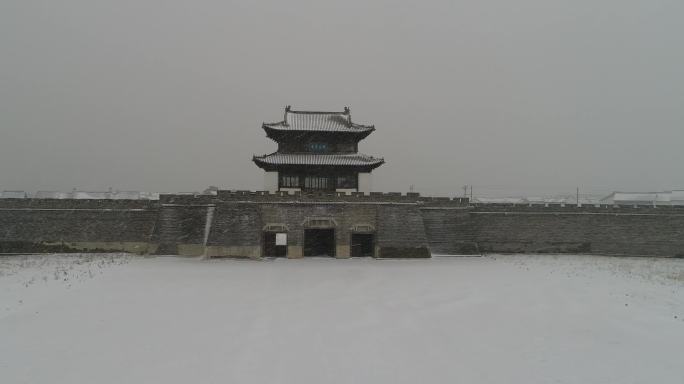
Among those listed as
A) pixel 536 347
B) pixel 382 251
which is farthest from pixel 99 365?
pixel 382 251

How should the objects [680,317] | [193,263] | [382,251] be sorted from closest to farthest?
[680,317]
[193,263]
[382,251]

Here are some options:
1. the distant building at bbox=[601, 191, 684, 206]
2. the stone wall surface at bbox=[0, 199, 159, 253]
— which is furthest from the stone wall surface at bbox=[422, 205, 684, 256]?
the distant building at bbox=[601, 191, 684, 206]

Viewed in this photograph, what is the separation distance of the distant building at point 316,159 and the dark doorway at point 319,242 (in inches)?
108

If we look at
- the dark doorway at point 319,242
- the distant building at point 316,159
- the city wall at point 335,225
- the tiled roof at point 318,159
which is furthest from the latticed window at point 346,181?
the dark doorway at point 319,242

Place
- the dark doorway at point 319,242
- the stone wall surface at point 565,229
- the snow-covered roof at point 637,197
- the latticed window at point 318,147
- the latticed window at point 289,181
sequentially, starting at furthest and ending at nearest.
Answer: the snow-covered roof at point 637,197 → the latticed window at point 318,147 → the latticed window at point 289,181 → the stone wall surface at point 565,229 → the dark doorway at point 319,242

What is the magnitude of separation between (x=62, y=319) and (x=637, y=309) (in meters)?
16.3

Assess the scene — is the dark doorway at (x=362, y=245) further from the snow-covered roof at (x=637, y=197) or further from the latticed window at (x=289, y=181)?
the snow-covered roof at (x=637, y=197)

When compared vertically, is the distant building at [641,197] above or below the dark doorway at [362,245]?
above

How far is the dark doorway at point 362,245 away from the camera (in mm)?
23281

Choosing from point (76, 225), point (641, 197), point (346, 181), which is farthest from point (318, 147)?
point (641, 197)

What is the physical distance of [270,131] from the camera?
25.7 m

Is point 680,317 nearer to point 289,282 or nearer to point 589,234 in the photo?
point 289,282

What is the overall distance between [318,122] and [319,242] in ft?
26.5

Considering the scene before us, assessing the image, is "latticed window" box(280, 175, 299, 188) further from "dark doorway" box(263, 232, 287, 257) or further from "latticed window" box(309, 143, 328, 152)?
"dark doorway" box(263, 232, 287, 257)
